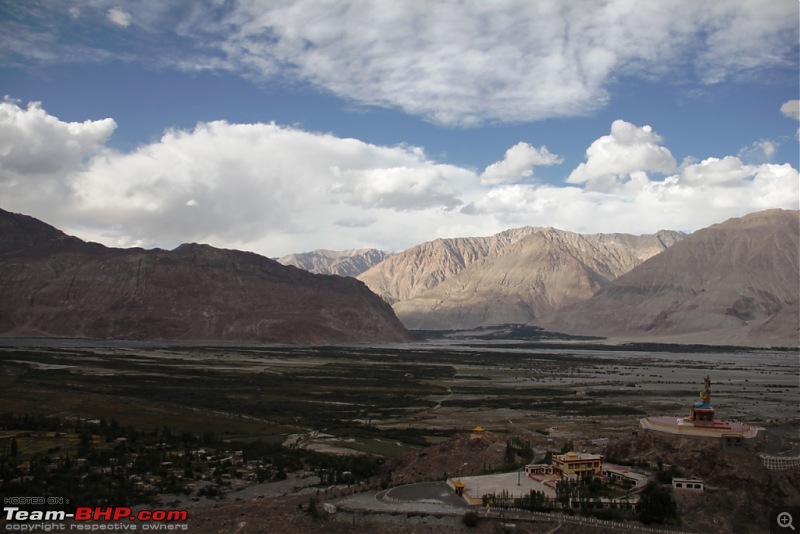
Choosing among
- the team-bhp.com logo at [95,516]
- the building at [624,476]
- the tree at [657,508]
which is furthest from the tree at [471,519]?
the team-bhp.com logo at [95,516]

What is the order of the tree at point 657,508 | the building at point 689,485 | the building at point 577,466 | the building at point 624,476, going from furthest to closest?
the building at point 577,466 < the building at point 624,476 < the building at point 689,485 < the tree at point 657,508

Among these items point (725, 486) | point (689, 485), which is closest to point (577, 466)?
point (689, 485)

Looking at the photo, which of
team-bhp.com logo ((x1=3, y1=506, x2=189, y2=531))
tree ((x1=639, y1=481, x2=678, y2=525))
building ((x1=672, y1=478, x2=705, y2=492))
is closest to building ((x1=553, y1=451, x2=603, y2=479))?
building ((x1=672, y1=478, x2=705, y2=492))

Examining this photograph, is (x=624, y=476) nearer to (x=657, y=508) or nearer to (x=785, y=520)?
(x=657, y=508)

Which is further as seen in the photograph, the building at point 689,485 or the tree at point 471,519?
the building at point 689,485

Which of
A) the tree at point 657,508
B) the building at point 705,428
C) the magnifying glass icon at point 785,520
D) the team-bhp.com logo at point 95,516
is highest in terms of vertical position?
the building at point 705,428

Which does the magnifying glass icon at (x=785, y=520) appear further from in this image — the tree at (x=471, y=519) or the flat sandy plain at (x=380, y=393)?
the tree at (x=471, y=519)
